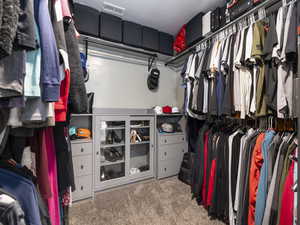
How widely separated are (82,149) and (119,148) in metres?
0.59

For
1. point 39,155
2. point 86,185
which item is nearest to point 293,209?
point 39,155

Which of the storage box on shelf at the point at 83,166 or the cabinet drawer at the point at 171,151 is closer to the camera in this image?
the storage box on shelf at the point at 83,166

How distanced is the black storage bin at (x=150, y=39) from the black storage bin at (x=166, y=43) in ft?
0.27

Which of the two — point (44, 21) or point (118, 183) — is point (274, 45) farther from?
→ point (118, 183)

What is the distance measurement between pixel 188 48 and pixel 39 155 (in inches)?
86.1

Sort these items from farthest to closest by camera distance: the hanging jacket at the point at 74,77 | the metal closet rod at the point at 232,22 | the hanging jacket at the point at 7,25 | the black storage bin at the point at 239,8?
1. the black storage bin at the point at 239,8
2. the metal closet rod at the point at 232,22
3. the hanging jacket at the point at 74,77
4. the hanging jacket at the point at 7,25

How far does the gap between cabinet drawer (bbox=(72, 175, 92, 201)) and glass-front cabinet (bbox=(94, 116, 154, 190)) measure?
0.11m

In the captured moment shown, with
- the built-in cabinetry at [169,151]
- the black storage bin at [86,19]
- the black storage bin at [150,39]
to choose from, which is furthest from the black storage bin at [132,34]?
the built-in cabinetry at [169,151]

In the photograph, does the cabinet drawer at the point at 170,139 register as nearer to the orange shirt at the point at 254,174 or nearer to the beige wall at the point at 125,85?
the beige wall at the point at 125,85

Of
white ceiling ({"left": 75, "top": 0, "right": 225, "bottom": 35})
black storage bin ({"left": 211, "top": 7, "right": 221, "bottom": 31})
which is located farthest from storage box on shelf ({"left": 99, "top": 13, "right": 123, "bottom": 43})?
black storage bin ({"left": 211, "top": 7, "right": 221, "bottom": 31})

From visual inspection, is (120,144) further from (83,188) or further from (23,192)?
(23,192)

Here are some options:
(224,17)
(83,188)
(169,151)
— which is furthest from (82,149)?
(224,17)

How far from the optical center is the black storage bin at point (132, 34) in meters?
2.06

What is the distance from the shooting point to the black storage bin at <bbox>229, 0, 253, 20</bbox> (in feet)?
4.44
